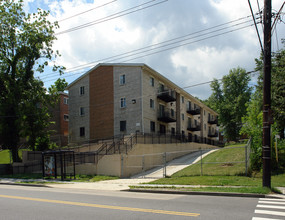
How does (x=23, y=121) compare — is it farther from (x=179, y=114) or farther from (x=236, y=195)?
(x=236, y=195)

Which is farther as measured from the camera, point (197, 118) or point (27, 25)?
point (197, 118)

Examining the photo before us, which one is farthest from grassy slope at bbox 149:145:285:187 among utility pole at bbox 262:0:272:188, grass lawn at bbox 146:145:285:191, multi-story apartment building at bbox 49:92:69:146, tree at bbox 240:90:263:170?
multi-story apartment building at bbox 49:92:69:146

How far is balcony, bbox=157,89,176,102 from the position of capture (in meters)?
34.4

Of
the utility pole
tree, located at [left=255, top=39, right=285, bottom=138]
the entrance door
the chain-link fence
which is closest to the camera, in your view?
the utility pole

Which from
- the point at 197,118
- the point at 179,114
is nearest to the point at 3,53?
the point at 179,114

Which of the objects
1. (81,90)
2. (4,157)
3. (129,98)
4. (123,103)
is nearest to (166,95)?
(129,98)

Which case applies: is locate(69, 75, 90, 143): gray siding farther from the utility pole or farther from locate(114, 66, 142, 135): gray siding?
the utility pole

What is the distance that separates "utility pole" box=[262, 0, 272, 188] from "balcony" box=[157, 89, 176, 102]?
2123 centimetres

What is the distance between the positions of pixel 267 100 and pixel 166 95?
22.8 meters

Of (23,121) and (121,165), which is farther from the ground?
(23,121)

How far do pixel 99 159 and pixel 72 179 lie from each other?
2.79 metres

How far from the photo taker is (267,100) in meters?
12.0

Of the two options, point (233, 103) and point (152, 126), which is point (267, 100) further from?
point (233, 103)

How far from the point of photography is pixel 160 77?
34844 mm
